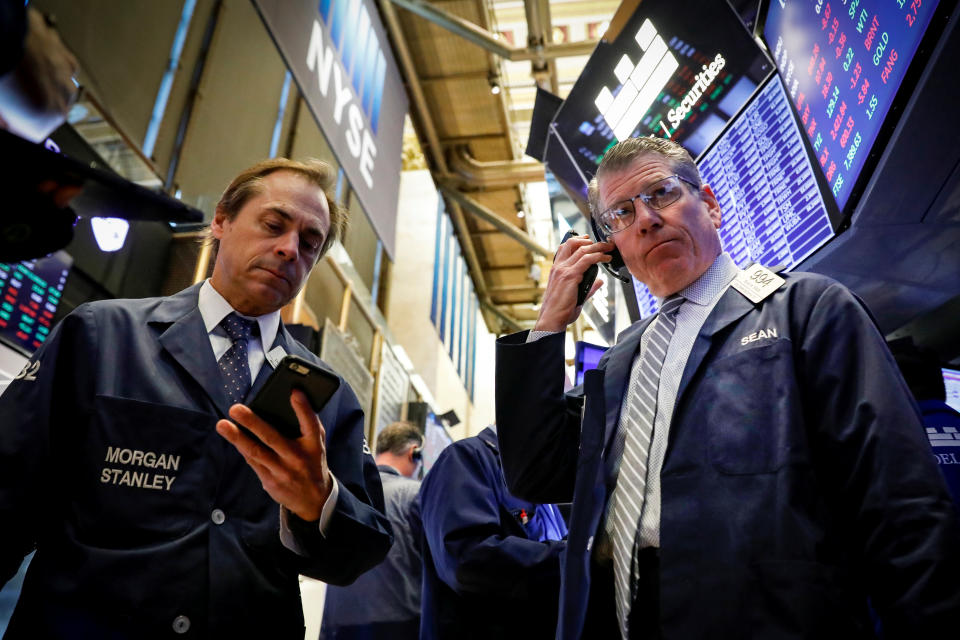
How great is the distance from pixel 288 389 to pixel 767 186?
2.05 metres

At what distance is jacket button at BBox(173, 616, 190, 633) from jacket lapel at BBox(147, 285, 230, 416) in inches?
15.4

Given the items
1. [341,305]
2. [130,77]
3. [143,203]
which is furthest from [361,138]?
[143,203]

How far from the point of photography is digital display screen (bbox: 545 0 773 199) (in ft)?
9.51

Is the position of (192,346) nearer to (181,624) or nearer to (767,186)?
(181,624)

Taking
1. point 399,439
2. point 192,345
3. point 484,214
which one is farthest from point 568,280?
point 484,214

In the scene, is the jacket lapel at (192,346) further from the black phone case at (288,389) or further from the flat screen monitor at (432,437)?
the flat screen monitor at (432,437)

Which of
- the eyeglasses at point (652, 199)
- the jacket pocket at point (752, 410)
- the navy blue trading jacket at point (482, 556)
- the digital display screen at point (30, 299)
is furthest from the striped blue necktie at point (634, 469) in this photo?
the digital display screen at point (30, 299)

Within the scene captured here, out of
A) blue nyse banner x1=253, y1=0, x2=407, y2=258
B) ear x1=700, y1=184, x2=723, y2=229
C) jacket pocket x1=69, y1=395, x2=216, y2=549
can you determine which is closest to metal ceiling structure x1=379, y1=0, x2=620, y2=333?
blue nyse banner x1=253, y1=0, x2=407, y2=258

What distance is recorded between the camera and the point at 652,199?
1.83 m

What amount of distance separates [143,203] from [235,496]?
781 millimetres

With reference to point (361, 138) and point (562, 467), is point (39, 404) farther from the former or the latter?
point (361, 138)

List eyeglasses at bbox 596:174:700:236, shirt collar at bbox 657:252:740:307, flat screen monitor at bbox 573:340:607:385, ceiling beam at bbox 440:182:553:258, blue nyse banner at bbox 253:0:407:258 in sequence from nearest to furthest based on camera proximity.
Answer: shirt collar at bbox 657:252:740:307 < eyeglasses at bbox 596:174:700:236 < flat screen monitor at bbox 573:340:607:385 < blue nyse banner at bbox 253:0:407:258 < ceiling beam at bbox 440:182:553:258

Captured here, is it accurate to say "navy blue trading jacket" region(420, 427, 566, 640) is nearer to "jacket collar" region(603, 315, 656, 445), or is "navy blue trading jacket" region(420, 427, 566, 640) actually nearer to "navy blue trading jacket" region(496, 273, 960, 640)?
"jacket collar" region(603, 315, 656, 445)

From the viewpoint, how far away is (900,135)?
188cm
